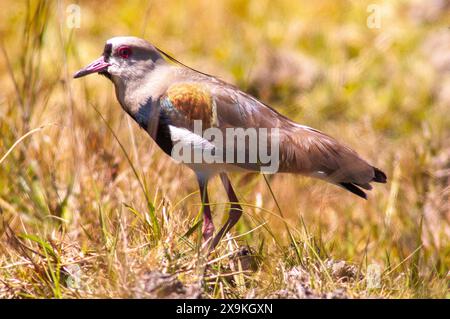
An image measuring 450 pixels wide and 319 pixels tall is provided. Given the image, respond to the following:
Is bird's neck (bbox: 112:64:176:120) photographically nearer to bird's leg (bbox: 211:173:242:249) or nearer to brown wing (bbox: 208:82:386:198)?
brown wing (bbox: 208:82:386:198)

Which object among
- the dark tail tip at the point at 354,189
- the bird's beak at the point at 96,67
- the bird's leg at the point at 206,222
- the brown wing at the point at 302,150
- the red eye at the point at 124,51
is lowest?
the bird's leg at the point at 206,222

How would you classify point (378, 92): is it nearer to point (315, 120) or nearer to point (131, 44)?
point (315, 120)

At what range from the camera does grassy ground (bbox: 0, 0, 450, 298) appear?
116 inches

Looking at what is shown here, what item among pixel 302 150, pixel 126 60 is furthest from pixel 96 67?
pixel 302 150

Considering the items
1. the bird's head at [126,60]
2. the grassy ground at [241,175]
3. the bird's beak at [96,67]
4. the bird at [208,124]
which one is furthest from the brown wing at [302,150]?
the bird's beak at [96,67]

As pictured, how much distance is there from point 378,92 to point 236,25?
1479mm

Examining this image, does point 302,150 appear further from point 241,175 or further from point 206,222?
point 241,175

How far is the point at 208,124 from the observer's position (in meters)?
3.56

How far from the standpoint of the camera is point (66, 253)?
310 centimetres

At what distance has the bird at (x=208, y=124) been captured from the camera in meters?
3.52

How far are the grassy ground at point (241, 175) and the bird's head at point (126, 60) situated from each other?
193 mm

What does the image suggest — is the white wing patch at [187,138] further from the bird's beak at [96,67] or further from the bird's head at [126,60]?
the bird's beak at [96,67]

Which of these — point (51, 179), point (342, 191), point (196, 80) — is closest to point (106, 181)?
point (51, 179)

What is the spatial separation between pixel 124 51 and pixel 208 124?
51cm
